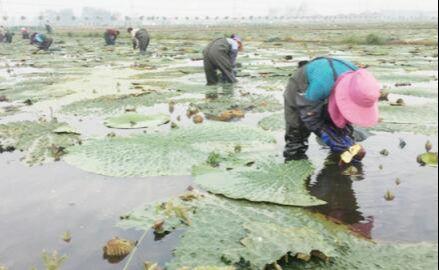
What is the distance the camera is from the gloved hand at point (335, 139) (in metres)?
4.26

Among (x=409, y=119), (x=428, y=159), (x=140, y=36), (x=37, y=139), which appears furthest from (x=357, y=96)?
(x=140, y=36)

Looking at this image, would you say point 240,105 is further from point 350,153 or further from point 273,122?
point 350,153

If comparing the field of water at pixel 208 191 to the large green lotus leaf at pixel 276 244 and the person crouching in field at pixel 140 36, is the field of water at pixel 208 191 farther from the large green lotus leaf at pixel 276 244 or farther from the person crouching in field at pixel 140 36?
the person crouching in field at pixel 140 36

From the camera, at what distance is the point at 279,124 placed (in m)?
6.32

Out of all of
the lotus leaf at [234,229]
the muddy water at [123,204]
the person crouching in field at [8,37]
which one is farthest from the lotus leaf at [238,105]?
the person crouching in field at [8,37]

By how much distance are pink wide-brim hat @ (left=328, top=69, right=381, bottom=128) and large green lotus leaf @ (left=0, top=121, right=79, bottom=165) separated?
3.13 meters

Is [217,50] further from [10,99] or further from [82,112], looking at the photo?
[10,99]

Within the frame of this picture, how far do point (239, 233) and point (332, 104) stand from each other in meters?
1.59

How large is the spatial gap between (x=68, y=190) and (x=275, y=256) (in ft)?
7.58

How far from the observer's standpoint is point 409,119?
638 centimetres

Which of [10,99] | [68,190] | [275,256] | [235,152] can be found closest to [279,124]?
[235,152]

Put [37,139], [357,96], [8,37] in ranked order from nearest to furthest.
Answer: [357,96] < [37,139] < [8,37]

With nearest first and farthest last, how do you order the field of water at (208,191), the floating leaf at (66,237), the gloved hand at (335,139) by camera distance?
1. the field of water at (208,191)
2. the floating leaf at (66,237)
3. the gloved hand at (335,139)

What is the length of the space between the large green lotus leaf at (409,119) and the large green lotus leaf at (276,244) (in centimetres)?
337
